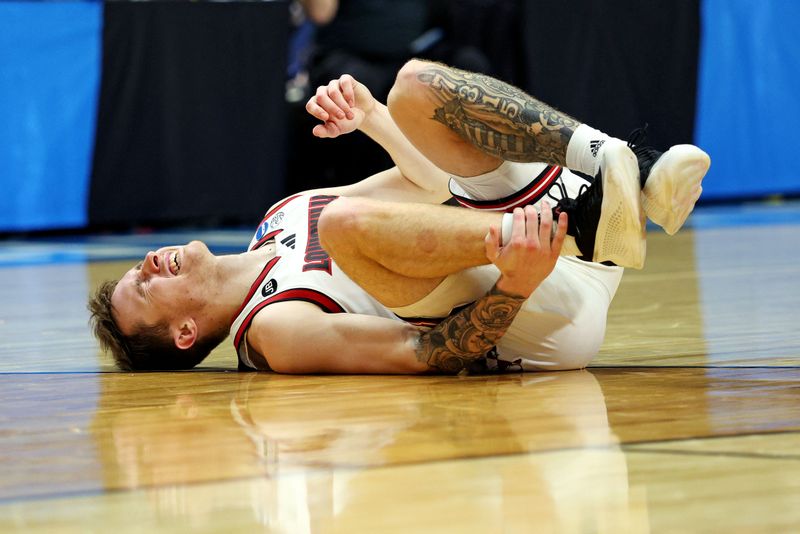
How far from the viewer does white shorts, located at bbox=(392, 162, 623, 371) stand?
235 cm

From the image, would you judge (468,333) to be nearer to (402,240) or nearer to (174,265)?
(402,240)

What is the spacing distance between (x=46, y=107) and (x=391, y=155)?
450 centimetres

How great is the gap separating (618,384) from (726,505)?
34.5 inches

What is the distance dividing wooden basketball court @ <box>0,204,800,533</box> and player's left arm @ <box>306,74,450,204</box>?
0.54 m

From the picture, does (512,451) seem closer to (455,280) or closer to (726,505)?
(726,505)

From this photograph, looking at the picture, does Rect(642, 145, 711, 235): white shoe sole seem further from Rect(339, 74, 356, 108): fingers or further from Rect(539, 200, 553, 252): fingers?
Rect(339, 74, 356, 108): fingers

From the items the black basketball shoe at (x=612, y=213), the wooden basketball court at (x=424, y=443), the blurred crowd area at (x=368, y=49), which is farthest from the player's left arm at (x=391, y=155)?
the blurred crowd area at (x=368, y=49)

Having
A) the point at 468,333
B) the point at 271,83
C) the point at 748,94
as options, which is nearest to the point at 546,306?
the point at 468,333

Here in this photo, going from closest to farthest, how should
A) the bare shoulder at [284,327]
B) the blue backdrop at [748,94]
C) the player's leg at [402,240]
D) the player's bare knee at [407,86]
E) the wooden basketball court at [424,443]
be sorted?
the wooden basketball court at [424,443], the player's leg at [402,240], the player's bare knee at [407,86], the bare shoulder at [284,327], the blue backdrop at [748,94]

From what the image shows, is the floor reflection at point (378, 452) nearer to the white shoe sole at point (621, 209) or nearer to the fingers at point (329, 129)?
the white shoe sole at point (621, 209)

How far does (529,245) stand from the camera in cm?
211

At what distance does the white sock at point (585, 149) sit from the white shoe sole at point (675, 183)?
10 centimetres

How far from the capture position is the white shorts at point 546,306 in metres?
2.35

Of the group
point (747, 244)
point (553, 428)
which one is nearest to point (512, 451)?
point (553, 428)
